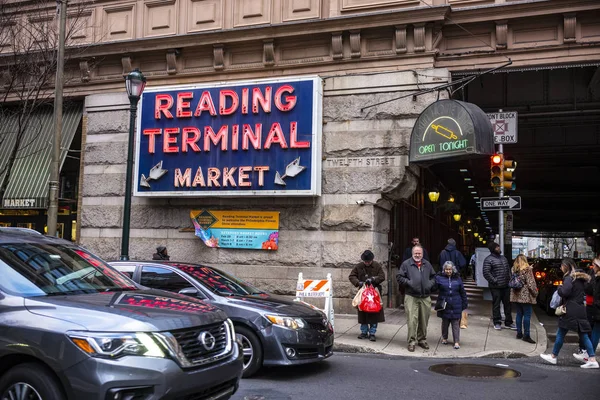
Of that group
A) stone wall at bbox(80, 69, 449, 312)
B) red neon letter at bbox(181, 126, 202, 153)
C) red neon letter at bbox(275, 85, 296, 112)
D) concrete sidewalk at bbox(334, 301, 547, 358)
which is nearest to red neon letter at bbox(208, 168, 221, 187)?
stone wall at bbox(80, 69, 449, 312)

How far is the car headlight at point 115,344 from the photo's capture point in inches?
159

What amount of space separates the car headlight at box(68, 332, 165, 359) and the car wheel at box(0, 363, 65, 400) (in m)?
0.37

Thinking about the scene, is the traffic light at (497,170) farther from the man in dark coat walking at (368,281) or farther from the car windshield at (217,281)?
the car windshield at (217,281)

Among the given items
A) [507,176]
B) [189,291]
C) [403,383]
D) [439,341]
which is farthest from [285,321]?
[507,176]

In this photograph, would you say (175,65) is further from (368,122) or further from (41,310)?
(41,310)

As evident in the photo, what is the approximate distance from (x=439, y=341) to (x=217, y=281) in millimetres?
4665

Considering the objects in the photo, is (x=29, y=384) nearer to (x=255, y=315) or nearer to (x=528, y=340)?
(x=255, y=315)

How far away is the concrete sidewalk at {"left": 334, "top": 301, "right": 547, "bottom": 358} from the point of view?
9.34m

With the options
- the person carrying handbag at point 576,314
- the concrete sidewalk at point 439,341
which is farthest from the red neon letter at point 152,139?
the person carrying handbag at point 576,314

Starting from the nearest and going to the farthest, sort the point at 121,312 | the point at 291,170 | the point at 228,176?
the point at 121,312 < the point at 291,170 < the point at 228,176

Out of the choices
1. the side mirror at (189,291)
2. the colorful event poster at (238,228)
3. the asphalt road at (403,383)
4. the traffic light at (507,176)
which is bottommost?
the asphalt road at (403,383)

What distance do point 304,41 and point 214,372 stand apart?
10843 mm

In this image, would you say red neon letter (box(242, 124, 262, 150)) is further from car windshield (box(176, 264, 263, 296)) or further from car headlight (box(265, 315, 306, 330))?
car headlight (box(265, 315, 306, 330))

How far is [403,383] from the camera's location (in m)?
7.16
